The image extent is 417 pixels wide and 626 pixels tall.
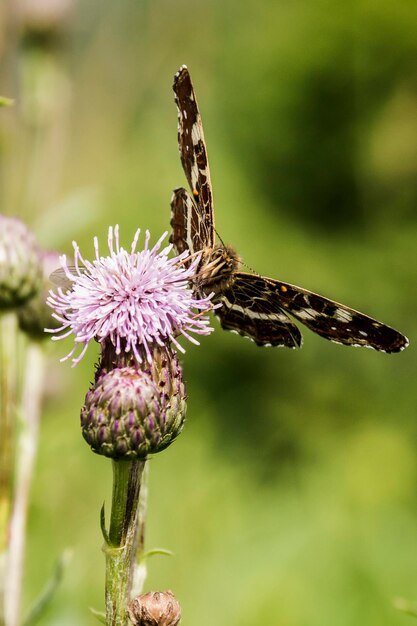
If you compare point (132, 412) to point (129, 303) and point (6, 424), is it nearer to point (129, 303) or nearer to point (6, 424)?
point (129, 303)

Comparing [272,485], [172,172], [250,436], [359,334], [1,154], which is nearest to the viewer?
[359,334]

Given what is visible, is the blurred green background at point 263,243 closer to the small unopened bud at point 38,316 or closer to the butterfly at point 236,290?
the small unopened bud at point 38,316

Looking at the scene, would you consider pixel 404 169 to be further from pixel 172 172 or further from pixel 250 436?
pixel 250 436

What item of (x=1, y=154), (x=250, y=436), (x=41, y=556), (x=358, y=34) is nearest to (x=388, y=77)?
(x=358, y=34)

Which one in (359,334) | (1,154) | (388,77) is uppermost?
(388,77)

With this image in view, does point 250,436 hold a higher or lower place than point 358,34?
lower

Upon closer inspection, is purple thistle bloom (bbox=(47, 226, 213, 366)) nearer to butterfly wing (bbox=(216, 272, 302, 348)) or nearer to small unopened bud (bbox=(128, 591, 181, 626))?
butterfly wing (bbox=(216, 272, 302, 348))

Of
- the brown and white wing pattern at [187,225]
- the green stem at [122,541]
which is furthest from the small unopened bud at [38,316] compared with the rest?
the green stem at [122,541]

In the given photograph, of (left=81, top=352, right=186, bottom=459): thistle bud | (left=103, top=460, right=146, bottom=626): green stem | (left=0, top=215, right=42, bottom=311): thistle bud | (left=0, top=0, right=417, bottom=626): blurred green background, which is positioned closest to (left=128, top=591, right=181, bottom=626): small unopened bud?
(left=103, top=460, right=146, bottom=626): green stem
